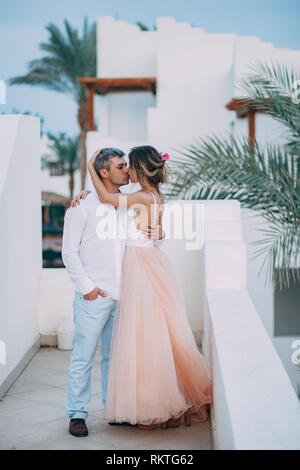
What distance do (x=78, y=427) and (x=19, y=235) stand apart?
1977 millimetres

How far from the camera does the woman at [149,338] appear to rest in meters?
3.47

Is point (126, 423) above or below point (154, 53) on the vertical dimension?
below

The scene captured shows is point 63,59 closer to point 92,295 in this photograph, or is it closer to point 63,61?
point 63,61

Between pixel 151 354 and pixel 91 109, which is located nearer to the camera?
pixel 151 354

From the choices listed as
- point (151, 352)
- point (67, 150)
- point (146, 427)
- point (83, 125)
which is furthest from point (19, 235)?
point (67, 150)

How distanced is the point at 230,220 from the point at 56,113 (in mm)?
25030

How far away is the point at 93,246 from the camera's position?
142 inches

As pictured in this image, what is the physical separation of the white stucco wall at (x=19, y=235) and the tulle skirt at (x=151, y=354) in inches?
45.5

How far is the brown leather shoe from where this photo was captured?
3514 mm

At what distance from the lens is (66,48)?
22.2 meters
